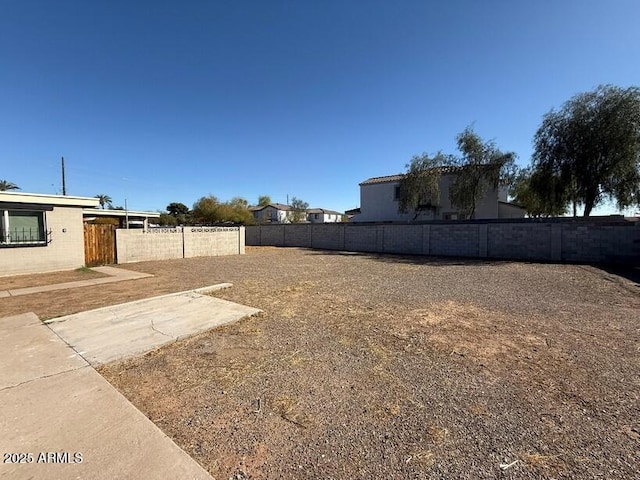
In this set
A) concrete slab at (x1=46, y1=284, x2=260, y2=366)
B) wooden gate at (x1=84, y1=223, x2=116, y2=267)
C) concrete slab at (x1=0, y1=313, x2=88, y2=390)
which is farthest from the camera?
wooden gate at (x1=84, y1=223, x2=116, y2=267)

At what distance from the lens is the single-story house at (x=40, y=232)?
32.4ft

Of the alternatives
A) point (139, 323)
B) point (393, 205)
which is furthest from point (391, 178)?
point (139, 323)

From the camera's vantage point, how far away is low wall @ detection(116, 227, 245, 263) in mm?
13867

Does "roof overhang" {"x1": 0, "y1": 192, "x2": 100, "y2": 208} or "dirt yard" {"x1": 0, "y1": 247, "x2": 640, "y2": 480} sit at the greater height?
"roof overhang" {"x1": 0, "y1": 192, "x2": 100, "y2": 208}

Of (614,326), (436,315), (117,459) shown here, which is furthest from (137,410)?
(614,326)

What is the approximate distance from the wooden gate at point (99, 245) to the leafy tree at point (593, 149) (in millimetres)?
22630

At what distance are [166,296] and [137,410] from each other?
4527 mm

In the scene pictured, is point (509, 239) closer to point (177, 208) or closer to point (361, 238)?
point (361, 238)

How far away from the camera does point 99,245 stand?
12938 mm

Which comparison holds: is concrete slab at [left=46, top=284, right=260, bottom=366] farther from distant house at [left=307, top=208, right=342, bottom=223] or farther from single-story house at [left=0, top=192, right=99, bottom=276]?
distant house at [left=307, top=208, right=342, bottom=223]

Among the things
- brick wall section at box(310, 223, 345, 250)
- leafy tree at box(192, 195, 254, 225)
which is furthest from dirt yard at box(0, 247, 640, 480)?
leafy tree at box(192, 195, 254, 225)

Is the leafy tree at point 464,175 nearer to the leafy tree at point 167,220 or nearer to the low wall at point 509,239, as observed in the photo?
the low wall at point 509,239

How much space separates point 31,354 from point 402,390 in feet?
14.1

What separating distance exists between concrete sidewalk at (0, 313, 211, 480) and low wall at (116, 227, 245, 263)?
11.8m
